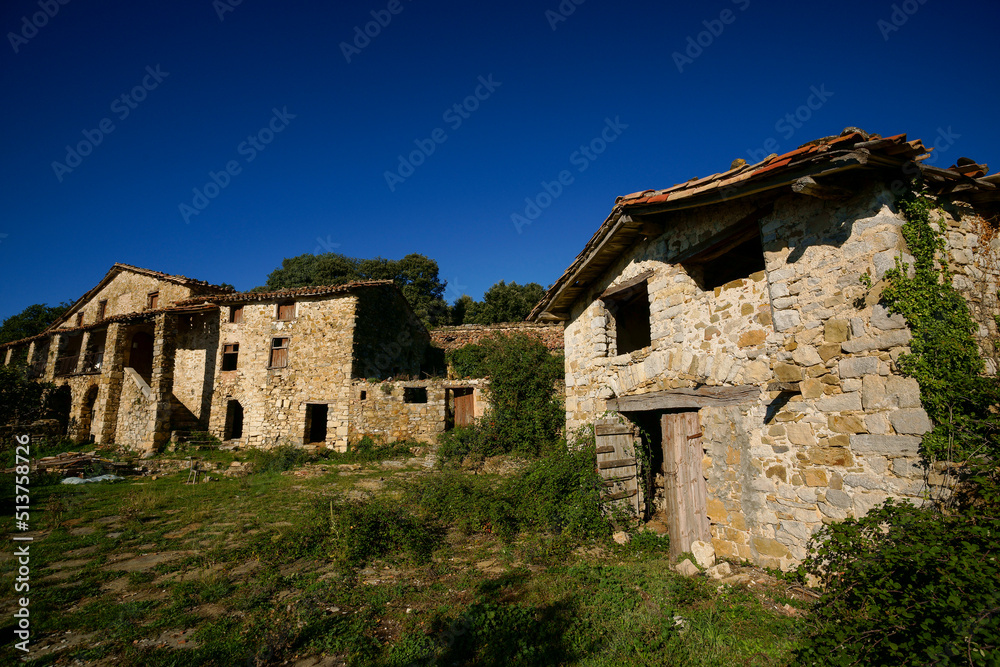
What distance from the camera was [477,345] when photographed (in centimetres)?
2411

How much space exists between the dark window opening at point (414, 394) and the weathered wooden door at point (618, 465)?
1157 centimetres

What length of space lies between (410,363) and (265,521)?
45.7 feet

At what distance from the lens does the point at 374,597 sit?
541cm

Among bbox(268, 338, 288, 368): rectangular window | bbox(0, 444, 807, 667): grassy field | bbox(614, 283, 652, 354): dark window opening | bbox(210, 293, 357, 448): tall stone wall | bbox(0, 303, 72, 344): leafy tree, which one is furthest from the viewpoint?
bbox(0, 303, 72, 344): leafy tree

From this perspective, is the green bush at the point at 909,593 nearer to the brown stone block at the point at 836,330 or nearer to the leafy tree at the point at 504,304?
the brown stone block at the point at 836,330

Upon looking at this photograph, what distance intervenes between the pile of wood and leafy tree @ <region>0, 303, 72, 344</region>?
30117 mm

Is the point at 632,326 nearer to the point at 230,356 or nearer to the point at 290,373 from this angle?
the point at 290,373

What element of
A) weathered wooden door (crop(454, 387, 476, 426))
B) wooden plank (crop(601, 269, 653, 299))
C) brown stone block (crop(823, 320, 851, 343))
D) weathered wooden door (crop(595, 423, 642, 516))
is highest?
wooden plank (crop(601, 269, 653, 299))

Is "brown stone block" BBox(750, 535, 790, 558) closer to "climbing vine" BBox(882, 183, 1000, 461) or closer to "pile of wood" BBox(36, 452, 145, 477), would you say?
"climbing vine" BBox(882, 183, 1000, 461)

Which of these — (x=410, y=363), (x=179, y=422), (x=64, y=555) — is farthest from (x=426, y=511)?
(x=179, y=422)

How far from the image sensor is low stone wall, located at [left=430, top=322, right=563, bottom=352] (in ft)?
78.0

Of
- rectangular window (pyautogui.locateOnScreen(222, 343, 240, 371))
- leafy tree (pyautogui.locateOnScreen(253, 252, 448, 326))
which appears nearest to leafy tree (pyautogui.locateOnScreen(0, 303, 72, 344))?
leafy tree (pyautogui.locateOnScreen(253, 252, 448, 326))

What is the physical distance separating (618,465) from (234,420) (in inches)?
762

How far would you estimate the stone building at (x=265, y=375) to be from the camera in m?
17.7
